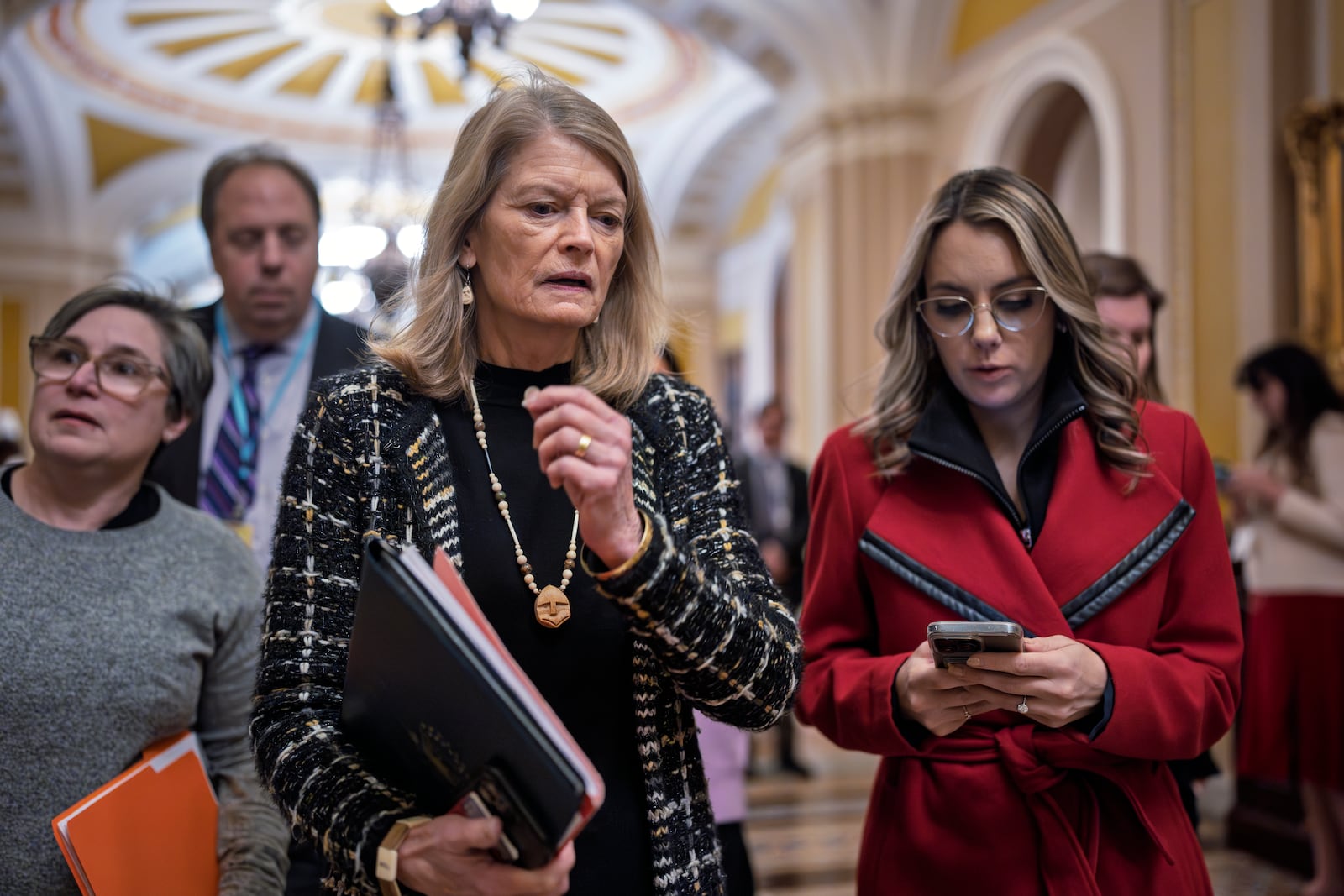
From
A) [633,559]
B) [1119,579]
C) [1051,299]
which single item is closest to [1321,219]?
[1051,299]

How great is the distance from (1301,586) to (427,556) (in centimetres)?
393

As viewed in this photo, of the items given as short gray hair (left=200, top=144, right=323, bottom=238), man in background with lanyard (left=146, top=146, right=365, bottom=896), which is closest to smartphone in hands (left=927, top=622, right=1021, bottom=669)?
man in background with lanyard (left=146, top=146, right=365, bottom=896)

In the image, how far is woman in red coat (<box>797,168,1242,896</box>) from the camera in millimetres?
1646

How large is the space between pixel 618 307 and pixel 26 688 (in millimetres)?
1060

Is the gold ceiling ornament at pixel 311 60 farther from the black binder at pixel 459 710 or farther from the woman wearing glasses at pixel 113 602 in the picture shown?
the black binder at pixel 459 710

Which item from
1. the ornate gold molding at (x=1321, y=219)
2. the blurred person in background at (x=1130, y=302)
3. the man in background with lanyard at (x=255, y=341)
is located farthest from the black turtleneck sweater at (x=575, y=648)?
the ornate gold molding at (x=1321, y=219)

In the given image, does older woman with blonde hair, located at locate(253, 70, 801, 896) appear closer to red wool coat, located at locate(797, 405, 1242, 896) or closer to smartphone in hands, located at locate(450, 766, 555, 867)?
smartphone in hands, located at locate(450, 766, 555, 867)

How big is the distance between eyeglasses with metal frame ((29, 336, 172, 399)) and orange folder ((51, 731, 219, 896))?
1.93 ft

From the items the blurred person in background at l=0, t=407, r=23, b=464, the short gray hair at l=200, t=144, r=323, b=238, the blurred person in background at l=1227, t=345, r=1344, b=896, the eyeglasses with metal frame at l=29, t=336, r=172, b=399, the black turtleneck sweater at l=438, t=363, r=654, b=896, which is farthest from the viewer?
the blurred person in background at l=0, t=407, r=23, b=464

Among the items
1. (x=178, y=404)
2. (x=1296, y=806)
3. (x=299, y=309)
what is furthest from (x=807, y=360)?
(x=178, y=404)

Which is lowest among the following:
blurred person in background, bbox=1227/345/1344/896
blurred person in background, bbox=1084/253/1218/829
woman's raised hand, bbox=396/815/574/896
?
blurred person in background, bbox=1227/345/1344/896

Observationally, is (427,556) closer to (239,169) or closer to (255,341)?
(255,341)

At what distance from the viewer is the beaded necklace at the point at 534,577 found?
4.66ft

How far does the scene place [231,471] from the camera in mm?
2529
